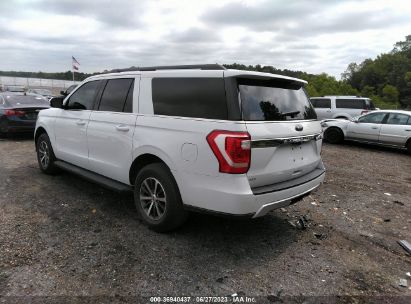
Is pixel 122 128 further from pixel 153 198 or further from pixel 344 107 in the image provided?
pixel 344 107

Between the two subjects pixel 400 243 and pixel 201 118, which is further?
pixel 400 243

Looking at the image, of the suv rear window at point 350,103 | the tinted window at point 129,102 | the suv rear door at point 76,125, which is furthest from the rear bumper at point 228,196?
the suv rear window at point 350,103

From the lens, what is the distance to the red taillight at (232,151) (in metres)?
3.38

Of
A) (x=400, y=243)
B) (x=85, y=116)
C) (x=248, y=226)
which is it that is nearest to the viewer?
(x=400, y=243)

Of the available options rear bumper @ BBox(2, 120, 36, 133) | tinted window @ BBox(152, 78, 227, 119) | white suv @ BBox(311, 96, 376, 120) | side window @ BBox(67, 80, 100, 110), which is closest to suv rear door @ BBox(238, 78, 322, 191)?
tinted window @ BBox(152, 78, 227, 119)

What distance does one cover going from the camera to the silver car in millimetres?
11891

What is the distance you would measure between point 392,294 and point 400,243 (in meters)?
1.30

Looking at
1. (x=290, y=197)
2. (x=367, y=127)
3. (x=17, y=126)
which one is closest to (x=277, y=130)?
(x=290, y=197)

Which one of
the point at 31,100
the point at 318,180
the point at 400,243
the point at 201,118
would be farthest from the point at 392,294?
the point at 31,100

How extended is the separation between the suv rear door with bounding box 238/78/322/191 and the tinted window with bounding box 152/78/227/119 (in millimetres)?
239

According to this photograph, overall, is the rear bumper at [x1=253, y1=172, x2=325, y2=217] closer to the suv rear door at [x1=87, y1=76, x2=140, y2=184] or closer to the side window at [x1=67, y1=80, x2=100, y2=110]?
the suv rear door at [x1=87, y1=76, x2=140, y2=184]

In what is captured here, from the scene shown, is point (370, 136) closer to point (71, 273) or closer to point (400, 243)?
point (400, 243)

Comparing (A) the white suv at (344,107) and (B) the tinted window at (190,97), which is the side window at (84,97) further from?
(A) the white suv at (344,107)

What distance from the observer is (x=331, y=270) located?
364cm
